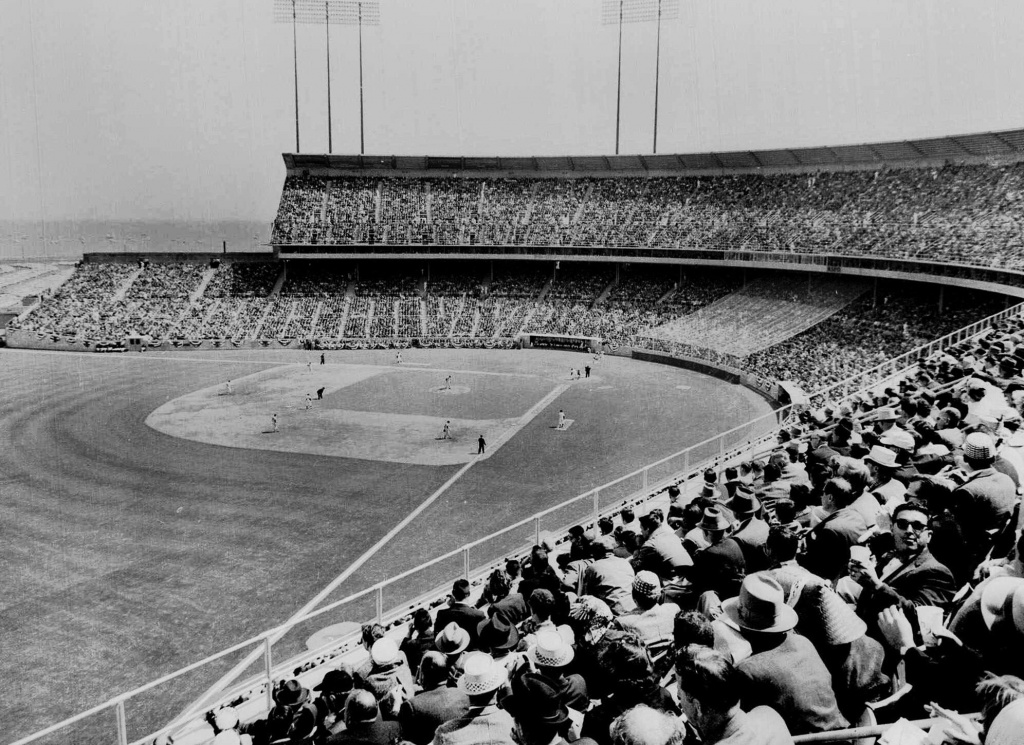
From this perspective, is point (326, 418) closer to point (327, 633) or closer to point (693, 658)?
point (327, 633)

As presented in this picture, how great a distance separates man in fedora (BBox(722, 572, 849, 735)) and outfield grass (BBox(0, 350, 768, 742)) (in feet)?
38.4

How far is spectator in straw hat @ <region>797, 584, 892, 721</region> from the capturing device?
456 cm

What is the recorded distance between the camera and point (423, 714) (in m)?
5.36

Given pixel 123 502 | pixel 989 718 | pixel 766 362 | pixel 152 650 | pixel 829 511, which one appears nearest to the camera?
pixel 989 718

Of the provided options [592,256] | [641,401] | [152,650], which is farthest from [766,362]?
[152,650]

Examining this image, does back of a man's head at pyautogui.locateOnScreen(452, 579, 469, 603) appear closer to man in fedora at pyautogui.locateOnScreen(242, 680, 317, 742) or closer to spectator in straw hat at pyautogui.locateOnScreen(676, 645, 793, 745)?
man in fedora at pyautogui.locateOnScreen(242, 680, 317, 742)

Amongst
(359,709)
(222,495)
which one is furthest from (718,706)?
(222,495)

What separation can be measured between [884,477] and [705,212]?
57.0 m

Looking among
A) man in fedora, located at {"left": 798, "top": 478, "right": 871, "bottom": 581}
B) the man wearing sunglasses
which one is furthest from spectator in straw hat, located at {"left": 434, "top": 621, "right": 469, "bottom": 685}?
the man wearing sunglasses

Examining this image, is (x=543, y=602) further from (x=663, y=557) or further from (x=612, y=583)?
(x=663, y=557)

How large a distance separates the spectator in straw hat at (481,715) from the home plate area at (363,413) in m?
21.9

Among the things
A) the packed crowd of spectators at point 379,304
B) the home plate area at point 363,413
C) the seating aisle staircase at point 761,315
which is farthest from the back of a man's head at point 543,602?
the packed crowd of spectators at point 379,304

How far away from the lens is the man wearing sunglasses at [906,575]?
5129 millimetres

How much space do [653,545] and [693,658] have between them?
4.34 m
